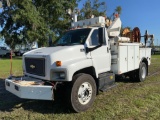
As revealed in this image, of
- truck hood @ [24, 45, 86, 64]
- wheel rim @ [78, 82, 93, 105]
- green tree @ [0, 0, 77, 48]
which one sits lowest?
wheel rim @ [78, 82, 93, 105]

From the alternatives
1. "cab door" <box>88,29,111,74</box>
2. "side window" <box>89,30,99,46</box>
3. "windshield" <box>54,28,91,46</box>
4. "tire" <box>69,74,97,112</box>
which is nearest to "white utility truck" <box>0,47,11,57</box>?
"windshield" <box>54,28,91,46</box>

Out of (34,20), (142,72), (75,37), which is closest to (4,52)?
(34,20)

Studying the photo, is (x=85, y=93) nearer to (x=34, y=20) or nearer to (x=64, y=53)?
(x=64, y=53)

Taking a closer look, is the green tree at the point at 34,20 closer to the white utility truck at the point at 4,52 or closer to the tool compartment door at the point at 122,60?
the white utility truck at the point at 4,52

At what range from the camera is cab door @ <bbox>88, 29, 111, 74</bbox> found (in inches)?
275

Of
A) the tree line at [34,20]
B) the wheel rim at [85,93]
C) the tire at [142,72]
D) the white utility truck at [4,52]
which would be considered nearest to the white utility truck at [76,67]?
the wheel rim at [85,93]

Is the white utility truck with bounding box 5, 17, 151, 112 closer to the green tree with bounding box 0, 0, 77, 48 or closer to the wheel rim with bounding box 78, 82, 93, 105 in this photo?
the wheel rim with bounding box 78, 82, 93, 105

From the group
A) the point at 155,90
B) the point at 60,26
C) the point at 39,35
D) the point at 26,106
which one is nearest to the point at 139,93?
the point at 155,90

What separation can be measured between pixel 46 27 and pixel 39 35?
6.84ft

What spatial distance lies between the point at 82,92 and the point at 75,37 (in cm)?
193

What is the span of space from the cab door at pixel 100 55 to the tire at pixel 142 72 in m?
2.88

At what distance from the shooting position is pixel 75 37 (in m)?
7.36

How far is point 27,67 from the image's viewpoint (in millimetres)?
6871

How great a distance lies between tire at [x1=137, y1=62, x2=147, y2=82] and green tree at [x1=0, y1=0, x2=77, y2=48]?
22555 mm
